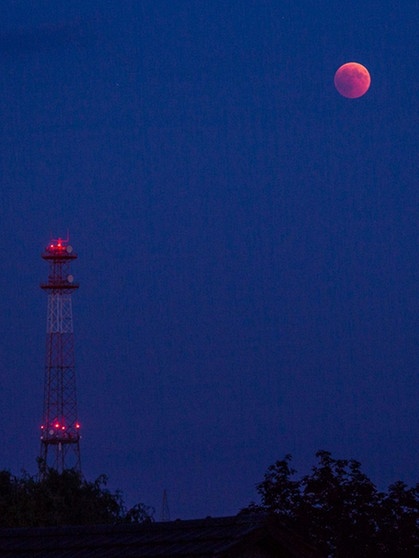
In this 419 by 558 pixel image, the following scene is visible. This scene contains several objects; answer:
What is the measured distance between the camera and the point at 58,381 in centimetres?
6481

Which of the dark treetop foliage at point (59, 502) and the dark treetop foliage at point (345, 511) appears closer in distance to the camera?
the dark treetop foliage at point (345, 511)

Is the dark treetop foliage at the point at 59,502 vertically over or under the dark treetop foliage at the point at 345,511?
over

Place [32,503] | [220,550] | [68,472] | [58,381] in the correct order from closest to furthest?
[220,550]
[32,503]
[68,472]
[58,381]

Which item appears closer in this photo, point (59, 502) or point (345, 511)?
point (345, 511)

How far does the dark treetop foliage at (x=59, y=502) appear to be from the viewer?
53941 mm

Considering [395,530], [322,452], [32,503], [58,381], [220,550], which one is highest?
[58,381]

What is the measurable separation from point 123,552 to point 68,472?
38188 mm

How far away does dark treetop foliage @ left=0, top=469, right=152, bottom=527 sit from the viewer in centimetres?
5394

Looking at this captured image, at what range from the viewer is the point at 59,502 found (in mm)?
55438

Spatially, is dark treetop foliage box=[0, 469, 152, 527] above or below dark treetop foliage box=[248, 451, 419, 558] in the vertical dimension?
above

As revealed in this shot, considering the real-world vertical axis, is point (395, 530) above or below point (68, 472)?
below

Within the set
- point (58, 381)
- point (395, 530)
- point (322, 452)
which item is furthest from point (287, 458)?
point (58, 381)

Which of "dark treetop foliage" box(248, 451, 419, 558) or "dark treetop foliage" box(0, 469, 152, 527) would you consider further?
"dark treetop foliage" box(0, 469, 152, 527)

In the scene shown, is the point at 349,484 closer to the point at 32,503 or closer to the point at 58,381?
the point at 32,503
